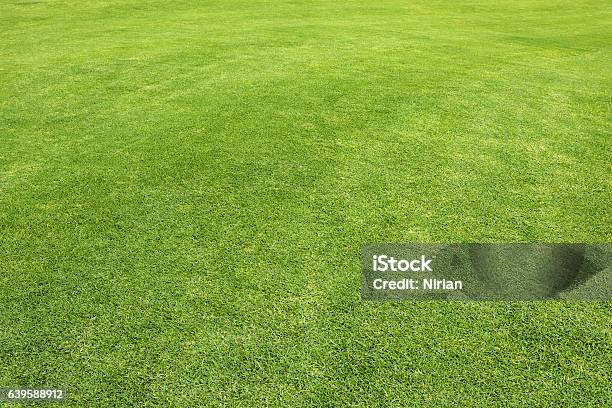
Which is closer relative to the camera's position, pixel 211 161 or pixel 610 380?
pixel 610 380

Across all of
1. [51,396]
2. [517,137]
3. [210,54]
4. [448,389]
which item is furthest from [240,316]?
[210,54]

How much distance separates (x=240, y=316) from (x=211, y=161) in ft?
8.07

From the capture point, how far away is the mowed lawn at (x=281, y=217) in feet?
9.04

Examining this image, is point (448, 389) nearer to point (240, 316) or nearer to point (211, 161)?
point (240, 316)

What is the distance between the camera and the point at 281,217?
419cm

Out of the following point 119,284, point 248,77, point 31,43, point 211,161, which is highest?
point 31,43

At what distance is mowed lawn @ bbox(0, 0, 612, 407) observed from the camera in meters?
2.76

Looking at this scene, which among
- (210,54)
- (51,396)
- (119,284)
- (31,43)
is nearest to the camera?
(51,396)

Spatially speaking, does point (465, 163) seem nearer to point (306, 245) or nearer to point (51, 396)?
point (306, 245)

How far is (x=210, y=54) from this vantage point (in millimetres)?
9602

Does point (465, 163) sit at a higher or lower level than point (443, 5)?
lower

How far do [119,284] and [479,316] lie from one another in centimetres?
253

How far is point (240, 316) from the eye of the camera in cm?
314

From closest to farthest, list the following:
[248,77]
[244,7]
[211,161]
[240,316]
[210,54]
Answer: [240,316] → [211,161] → [248,77] → [210,54] → [244,7]
